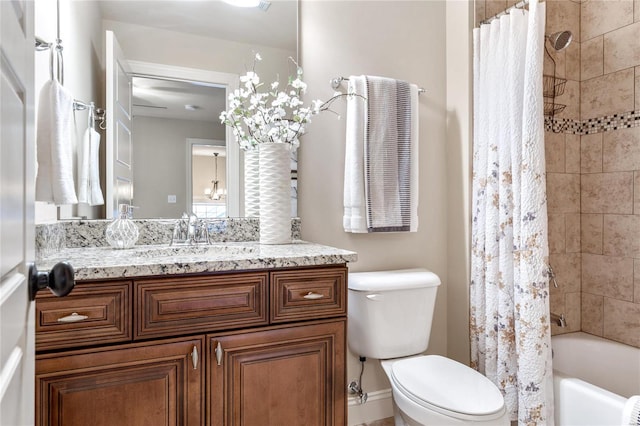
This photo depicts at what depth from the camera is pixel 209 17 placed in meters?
1.88

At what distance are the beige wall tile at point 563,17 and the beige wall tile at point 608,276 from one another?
52.0 inches

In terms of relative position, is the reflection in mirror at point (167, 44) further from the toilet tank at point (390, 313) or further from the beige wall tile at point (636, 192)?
the beige wall tile at point (636, 192)

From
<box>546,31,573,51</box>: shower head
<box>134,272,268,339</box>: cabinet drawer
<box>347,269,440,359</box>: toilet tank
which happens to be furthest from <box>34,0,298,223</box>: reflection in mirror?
<box>546,31,573,51</box>: shower head

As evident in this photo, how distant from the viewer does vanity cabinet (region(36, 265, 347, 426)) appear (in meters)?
1.14

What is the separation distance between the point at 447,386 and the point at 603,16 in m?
2.23

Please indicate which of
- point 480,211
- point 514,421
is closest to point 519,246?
point 480,211

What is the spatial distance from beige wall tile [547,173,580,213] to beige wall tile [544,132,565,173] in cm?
4

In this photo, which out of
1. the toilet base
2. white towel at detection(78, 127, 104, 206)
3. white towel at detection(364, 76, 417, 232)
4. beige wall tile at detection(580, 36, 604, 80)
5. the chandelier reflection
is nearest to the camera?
the toilet base

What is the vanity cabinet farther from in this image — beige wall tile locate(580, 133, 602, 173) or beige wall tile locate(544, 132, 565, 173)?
beige wall tile locate(580, 133, 602, 173)

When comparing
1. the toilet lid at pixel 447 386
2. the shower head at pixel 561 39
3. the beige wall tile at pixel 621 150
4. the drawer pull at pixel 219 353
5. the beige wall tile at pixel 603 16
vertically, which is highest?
the beige wall tile at pixel 603 16

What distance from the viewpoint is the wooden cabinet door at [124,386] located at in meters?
1.12

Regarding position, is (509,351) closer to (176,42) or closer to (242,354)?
(242,354)

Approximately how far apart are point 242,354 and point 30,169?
0.87 m

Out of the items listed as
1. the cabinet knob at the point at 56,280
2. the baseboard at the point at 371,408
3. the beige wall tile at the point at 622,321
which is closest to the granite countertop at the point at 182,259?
the cabinet knob at the point at 56,280
